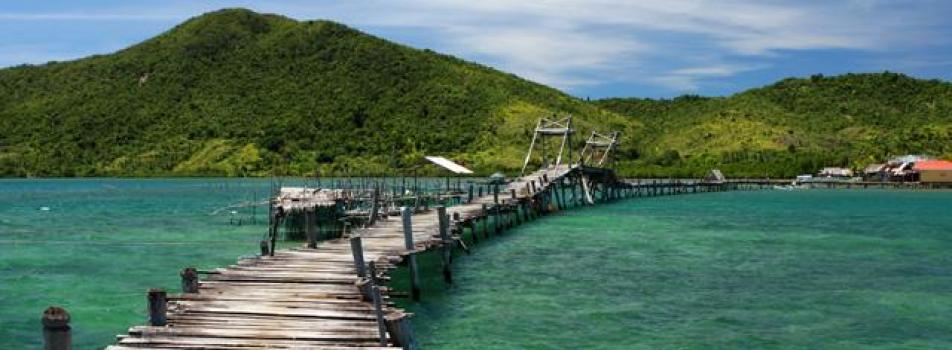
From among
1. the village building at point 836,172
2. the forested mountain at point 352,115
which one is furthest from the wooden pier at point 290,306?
the village building at point 836,172

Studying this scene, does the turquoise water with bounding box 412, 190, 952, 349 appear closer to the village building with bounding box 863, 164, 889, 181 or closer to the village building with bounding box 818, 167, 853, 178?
the village building with bounding box 863, 164, 889, 181

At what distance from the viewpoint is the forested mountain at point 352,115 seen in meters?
131

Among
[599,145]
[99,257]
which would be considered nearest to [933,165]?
[599,145]

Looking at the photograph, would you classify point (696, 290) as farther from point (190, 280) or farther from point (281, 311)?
point (190, 280)

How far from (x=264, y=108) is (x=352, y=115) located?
50.7ft

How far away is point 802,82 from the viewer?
16950 centimetres

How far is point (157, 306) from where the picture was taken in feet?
47.1

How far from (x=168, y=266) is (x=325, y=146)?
102 meters

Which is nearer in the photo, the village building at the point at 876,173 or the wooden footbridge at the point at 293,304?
the wooden footbridge at the point at 293,304

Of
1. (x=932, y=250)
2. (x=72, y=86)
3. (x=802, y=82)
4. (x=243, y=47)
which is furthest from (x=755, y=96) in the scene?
(x=932, y=250)

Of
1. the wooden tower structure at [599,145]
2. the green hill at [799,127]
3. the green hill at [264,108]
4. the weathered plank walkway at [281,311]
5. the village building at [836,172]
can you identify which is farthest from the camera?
the green hill at [264,108]

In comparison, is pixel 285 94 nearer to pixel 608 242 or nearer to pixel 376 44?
pixel 376 44

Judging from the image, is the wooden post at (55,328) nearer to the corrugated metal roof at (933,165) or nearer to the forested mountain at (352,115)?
the forested mountain at (352,115)

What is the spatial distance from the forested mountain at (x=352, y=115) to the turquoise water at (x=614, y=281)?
234 feet
